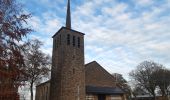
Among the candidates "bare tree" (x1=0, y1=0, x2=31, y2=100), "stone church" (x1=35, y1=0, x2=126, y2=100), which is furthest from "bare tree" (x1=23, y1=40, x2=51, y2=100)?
"bare tree" (x1=0, y1=0, x2=31, y2=100)

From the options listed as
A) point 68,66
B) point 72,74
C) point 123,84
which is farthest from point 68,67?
point 123,84

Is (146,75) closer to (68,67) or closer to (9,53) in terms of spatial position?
(68,67)

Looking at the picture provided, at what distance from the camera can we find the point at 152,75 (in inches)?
2133

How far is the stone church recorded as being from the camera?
26750 mm

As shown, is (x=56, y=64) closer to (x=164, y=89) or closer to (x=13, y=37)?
(x=13, y=37)

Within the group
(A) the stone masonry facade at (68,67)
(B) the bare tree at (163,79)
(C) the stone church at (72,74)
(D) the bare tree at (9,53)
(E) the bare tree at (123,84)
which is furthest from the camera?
(E) the bare tree at (123,84)

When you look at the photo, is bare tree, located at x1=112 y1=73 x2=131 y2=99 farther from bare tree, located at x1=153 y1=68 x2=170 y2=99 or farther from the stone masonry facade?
the stone masonry facade

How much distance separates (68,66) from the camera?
2738 cm

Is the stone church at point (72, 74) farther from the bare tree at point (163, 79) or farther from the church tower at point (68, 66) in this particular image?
the bare tree at point (163, 79)

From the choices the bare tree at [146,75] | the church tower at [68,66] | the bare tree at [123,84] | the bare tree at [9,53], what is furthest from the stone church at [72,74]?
the bare tree at [123,84]

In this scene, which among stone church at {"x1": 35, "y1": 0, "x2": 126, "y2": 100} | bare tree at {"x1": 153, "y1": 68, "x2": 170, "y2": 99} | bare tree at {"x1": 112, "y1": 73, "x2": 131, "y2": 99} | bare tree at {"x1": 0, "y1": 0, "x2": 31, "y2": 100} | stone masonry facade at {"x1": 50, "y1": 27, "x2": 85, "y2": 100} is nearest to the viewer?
bare tree at {"x1": 0, "y1": 0, "x2": 31, "y2": 100}

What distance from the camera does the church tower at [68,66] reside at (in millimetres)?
26547

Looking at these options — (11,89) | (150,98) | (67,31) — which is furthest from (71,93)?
(150,98)

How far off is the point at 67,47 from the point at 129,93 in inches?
1599
